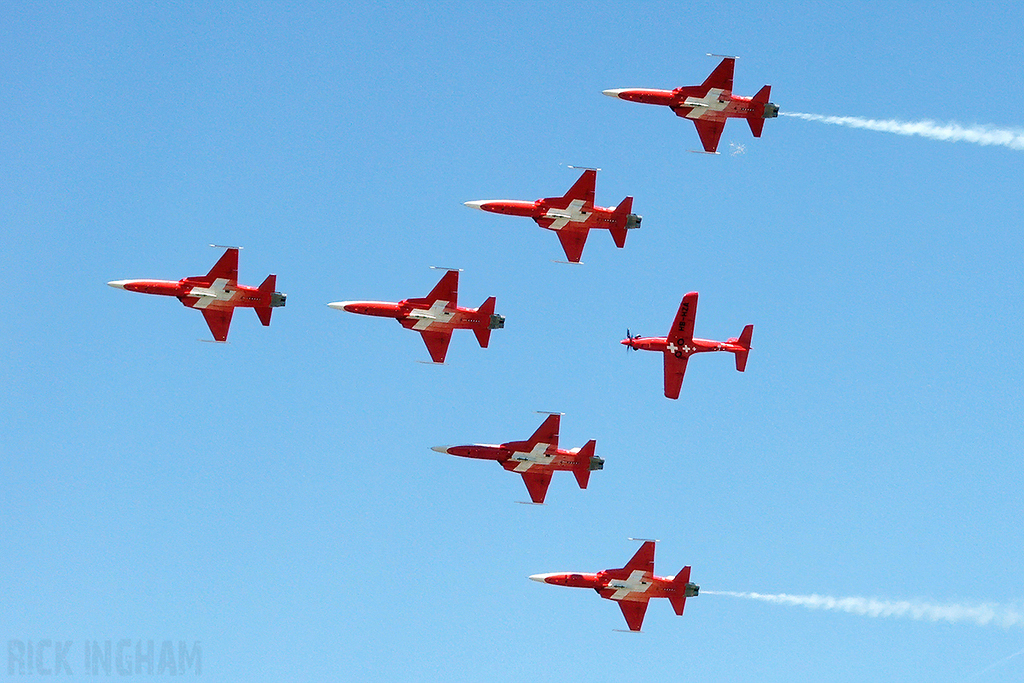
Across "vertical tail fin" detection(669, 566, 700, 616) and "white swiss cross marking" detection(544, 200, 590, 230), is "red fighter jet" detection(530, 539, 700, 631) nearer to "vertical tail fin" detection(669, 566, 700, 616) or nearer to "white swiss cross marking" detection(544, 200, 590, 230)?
"vertical tail fin" detection(669, 566, 700, 616)

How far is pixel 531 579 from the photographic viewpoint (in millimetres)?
145000

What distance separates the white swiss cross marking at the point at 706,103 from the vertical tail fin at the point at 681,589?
3958cm

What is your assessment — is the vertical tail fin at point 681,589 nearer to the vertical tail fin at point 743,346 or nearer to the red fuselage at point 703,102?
the vertical tail fin at point 743,346

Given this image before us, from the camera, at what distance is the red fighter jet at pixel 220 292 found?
13350 cm

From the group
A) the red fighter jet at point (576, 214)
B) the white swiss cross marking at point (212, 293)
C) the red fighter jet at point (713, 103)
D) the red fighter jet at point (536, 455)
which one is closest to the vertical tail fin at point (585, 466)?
the red fighter jet at point (536, 455)

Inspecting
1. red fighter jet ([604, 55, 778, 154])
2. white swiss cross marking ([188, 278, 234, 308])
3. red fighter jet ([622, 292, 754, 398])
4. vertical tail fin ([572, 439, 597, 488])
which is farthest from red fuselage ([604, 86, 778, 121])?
white swiss cross marking ([188, 278, 234, 308])

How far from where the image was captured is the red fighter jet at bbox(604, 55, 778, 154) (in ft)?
446

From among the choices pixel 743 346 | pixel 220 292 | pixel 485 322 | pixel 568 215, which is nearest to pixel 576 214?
pixel 568 215

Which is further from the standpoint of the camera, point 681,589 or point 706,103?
point 681,589

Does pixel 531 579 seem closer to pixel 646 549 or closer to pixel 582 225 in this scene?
pixel 646 549

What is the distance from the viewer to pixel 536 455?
14412 centimetres

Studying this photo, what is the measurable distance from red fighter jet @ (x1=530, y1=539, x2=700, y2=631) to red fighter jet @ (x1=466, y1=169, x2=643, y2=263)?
89.7 ft

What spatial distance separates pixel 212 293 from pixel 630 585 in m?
44.6

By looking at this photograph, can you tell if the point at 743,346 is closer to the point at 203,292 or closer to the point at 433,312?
the point at 433,312
